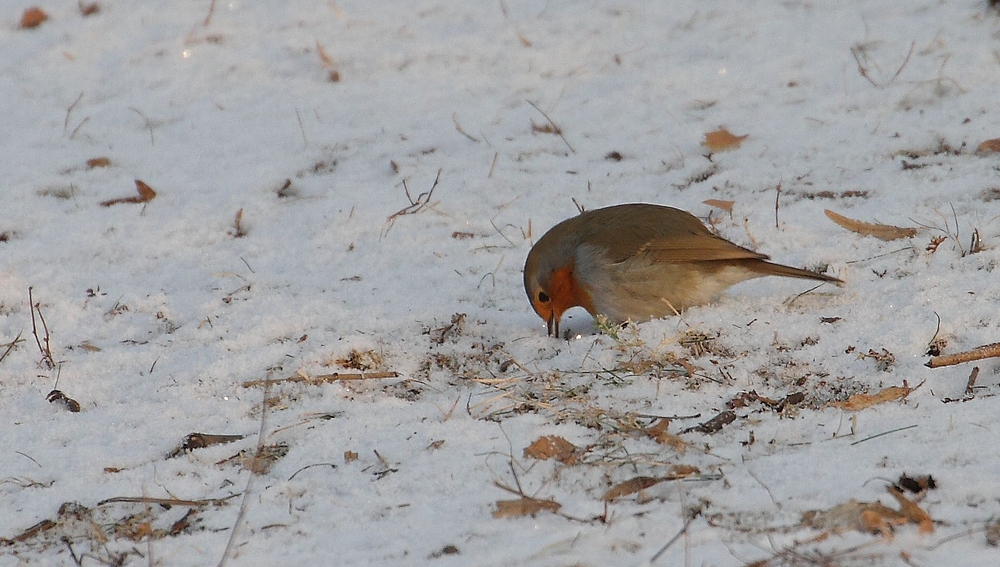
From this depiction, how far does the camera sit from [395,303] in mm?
4098

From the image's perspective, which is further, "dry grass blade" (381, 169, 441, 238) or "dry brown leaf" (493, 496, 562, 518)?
"dry grass blade" (381, 169, 441, 238)

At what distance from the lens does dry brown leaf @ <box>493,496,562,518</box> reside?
252cm

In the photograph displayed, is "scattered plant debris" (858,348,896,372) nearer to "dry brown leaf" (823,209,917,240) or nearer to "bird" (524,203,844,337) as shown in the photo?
"bird" (524,203,844,337)

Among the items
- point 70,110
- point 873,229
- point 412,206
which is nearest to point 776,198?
point 873,229

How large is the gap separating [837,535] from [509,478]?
31.8 inches

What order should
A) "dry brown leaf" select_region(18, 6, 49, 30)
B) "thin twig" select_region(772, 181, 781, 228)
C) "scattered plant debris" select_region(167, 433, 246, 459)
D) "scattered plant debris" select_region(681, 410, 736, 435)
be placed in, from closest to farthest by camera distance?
"scattered plant debris" select_region(681, 410, 736, 435) → "scattered plant debris" select_region(167, 433, 246, 459) → "thin twig" select_region(772, 181, 781, 228) → "dry brown leaf" select_region(18, 6, 49, 30)

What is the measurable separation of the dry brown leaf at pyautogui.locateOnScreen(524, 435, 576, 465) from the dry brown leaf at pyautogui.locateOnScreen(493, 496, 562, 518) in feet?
0.73

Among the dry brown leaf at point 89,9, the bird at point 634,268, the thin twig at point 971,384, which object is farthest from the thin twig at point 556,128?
the dry brown leaf at point 89,9

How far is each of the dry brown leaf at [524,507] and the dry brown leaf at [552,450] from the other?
0.73ft

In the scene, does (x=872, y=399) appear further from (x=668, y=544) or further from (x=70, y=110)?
(x=70, y=110)

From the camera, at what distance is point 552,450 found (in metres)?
2.79

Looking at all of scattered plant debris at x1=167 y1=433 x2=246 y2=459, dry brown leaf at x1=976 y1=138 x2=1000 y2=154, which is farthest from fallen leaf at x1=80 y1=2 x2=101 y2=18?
dry brown leaf at x1=976 y1=138 x2=1000 y2=154

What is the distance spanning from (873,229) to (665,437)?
6.00 feet

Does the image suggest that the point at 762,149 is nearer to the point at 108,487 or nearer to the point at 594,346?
the point at 594,346
